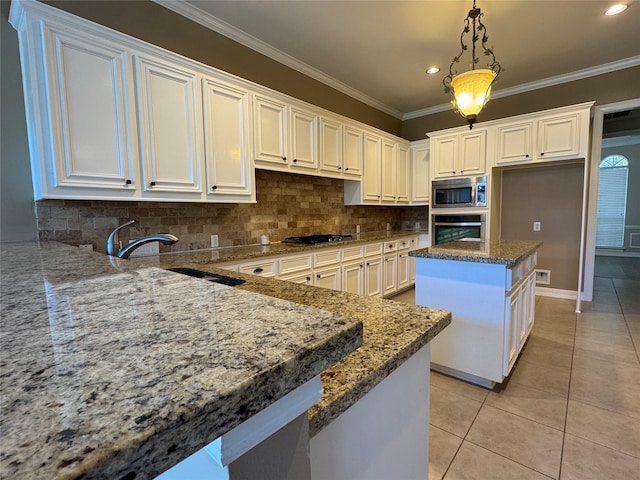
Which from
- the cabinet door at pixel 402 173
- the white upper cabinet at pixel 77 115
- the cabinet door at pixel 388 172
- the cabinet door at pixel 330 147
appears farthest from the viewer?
the cabinet door at pixel 402 173

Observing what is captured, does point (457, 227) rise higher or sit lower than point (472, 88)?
lower

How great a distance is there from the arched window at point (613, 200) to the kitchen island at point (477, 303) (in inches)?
312

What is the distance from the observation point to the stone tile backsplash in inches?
82.4

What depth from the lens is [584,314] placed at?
11.2ft

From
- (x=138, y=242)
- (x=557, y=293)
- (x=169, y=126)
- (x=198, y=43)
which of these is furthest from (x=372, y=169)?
(x=138, y=242)

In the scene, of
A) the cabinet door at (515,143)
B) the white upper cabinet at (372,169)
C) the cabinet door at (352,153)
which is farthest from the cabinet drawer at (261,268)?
the cabinet door at (515,143)

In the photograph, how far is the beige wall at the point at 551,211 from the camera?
155 inches

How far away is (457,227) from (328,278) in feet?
7.24

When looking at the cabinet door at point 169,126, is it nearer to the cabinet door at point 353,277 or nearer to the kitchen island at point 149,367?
the kitchen island at point 149,367

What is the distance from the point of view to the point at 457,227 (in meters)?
4.26

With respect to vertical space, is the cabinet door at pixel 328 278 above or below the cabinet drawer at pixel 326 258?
below

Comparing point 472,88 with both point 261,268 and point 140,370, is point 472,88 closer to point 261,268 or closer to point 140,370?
point 261,268

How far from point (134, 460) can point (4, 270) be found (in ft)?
3.65

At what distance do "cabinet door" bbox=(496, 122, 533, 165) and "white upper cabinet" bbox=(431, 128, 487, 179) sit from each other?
0.20 metres
